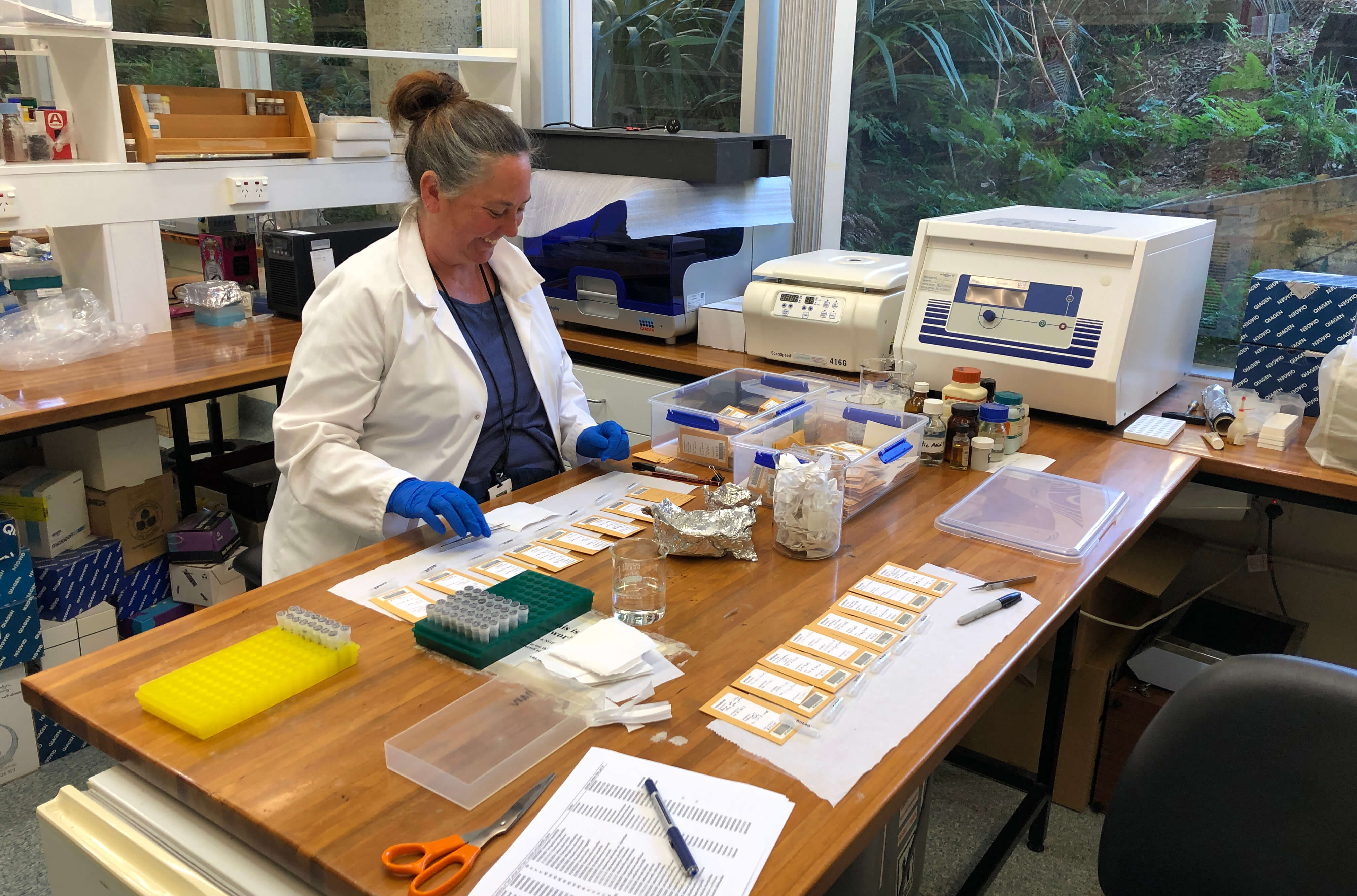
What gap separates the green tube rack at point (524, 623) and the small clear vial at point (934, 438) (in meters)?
0.85

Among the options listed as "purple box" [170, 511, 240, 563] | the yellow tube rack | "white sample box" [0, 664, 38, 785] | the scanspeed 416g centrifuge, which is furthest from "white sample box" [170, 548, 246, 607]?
the scanspeed 416g centrifuge

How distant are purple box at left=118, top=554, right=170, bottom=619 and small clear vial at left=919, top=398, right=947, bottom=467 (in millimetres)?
1991

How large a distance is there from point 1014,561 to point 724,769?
71cm

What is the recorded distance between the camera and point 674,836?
935 millimetres

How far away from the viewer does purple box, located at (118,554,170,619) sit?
101 inches

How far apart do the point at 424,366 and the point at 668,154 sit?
116 cm

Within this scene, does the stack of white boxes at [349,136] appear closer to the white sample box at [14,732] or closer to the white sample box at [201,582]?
the white sample box at [201,582]

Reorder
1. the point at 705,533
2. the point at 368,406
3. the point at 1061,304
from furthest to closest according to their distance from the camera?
1. the point at 1061,304
2. the point at 368,406
3. the point at 705,533

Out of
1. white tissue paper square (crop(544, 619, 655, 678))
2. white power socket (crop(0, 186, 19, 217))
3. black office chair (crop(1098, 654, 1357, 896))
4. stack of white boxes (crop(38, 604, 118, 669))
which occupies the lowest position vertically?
stack of white boxes (crop(38, 604, 118, 669))

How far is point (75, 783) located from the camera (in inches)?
88.4

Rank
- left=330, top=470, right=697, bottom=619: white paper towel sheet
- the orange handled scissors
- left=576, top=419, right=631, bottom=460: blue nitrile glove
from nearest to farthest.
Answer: the orange handled scissors < left=330, top=470, right=697, bottom=619: white paper towel sheet < left=576, top=419, right=631, bottom=460: blue nitrile glove

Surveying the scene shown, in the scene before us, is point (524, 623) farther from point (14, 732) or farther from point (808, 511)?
point (14, 732)

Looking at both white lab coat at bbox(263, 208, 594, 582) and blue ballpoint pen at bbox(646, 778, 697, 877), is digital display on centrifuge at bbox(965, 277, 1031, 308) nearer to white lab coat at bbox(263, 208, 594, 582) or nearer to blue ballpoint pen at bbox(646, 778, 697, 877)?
white lab coat at bbox(263, 208, 594, 582)

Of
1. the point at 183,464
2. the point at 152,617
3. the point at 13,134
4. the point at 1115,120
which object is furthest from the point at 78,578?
the point at 1115,120
